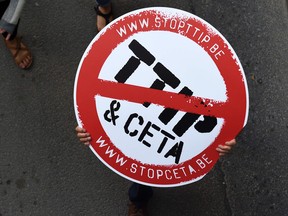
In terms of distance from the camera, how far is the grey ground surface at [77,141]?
309cm

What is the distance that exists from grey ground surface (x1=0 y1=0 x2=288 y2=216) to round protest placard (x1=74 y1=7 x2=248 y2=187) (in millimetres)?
1145

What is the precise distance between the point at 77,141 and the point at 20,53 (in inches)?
30.9

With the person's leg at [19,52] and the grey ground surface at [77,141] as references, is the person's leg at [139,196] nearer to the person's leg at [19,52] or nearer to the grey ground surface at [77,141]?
the grey ground surface at [77,141]

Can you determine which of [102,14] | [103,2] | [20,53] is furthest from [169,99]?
[20,53]

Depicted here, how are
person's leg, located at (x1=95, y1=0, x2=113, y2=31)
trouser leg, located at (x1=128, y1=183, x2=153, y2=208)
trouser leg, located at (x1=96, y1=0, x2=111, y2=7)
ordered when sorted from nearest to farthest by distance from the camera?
trouser leg, located at (x1=128, y1=183, x2=153, y2=208), trouser leg, located at (x1=96, y1=0, x2=111, y2=7), person's leg, located at (x1=95, y1=0, x2=113, y2=31)

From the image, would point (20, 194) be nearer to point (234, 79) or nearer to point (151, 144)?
point (151, 144)

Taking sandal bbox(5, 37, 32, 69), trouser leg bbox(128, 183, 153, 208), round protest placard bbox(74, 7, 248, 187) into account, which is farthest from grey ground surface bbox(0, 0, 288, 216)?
round protest placard bbox(74, 7, 248, 187)

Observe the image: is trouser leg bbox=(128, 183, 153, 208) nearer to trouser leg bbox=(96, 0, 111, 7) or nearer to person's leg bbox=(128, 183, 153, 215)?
person's leg bbox=(128, 183, 153, 215)

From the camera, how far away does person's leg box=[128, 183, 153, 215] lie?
2.82m

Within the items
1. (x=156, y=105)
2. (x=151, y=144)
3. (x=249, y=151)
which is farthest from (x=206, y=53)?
(x=249, y=151)

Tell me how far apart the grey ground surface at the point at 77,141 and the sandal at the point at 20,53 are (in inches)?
2.5

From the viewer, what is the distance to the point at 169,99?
197cm

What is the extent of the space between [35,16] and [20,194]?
4.47 ft

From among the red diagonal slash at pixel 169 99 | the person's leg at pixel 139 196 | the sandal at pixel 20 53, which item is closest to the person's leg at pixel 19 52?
the sandal at pixel 20 53
